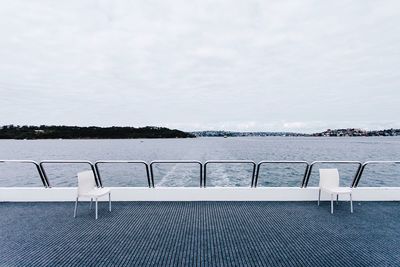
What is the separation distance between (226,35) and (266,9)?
309 cm

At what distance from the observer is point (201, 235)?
12.3 ft

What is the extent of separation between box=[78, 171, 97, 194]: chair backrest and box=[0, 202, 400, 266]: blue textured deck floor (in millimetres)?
530

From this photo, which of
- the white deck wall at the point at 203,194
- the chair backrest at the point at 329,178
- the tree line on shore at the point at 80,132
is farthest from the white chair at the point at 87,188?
the tree line on shore at the point at 80,132

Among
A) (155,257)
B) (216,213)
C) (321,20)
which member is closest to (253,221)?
(216,213)

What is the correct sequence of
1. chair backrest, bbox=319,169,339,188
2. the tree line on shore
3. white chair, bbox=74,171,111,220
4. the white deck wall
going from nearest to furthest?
white chair, bbox=74,171,111,220 < chair backrest, bbox=319,169,339,188 < the white deck wall < the tree line on shore

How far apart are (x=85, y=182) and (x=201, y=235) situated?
2482mm

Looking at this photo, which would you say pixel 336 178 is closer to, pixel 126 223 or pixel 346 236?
pixel 346 236

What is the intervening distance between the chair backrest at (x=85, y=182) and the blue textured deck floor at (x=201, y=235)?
53 centimetres

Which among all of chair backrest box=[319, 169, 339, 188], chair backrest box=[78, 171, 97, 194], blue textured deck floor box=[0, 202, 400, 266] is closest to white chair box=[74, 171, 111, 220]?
chair backrest box=[78, 171, 97, 194]

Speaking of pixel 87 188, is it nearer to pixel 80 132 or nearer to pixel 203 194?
pixel 203 194

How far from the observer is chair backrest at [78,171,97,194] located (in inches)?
179

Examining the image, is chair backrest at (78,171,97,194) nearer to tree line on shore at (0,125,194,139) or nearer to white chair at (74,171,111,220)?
white chair at (74,171,111,220)

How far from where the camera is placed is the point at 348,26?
754 centimetres

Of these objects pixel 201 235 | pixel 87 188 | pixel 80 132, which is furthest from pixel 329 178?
pixel 80 132
